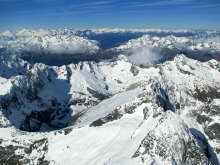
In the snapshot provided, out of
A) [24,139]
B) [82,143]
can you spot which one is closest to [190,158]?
[82,143]

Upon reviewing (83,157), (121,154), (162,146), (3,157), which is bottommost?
(3,157)

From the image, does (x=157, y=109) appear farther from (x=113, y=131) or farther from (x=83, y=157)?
(x=83, y=157)

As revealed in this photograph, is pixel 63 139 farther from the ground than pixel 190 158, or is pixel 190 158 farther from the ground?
pixel 190 158

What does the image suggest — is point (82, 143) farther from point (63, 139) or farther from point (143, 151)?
point (143, 151)

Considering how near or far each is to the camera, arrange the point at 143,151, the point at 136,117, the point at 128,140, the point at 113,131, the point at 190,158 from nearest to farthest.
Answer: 1. the point at 190,158
2. the point at 143,151
3. the point at 128,140
4. the point at 113,131
5. the point at 136,117

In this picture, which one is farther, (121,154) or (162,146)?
(121,154)

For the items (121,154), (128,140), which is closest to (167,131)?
(121,154)

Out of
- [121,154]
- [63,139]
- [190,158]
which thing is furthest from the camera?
[63,139]

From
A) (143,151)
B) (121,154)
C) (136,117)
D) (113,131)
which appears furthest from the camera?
(136,117)

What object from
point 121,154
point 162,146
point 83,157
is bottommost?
point 83,157
